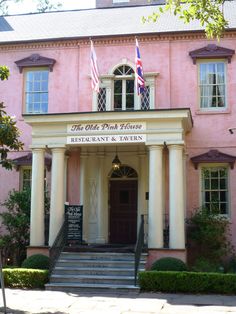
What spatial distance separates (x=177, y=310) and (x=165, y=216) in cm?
661

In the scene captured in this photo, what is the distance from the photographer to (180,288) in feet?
→ 44.9

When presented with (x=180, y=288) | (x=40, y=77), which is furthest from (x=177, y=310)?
(x=40, y=77)

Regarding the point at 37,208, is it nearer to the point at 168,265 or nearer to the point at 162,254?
the point at 162,254

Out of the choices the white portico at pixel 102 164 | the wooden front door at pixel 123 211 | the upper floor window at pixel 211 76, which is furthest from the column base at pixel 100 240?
the upper floor window at pixel 211 76

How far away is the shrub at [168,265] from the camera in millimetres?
14672

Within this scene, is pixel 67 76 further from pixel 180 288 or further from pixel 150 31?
pixel 180 288

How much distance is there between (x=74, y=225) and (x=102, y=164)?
9.98 feet

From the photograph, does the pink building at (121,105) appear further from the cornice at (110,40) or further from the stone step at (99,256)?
the stone step at (99,256)

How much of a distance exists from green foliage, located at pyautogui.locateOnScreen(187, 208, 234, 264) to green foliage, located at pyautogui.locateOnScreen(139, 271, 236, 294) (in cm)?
351

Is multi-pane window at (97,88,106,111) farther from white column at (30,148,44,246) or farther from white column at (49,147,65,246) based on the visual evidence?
white column at (30,148,44,246)

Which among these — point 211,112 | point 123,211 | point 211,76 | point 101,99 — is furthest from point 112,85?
point 123,211

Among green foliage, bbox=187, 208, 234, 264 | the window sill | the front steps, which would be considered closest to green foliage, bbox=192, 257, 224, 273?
green foliage, bbox=187, 208, 234, 264

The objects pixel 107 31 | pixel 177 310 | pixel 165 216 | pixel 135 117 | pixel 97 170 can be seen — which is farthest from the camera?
pixel 107 31

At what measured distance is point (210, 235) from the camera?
1697 centimetres
